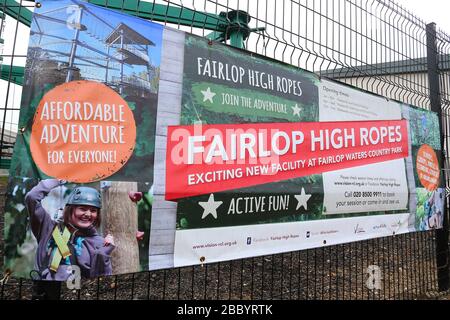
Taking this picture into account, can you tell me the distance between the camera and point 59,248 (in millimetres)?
1815

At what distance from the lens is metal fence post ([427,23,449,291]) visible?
4453 millimetres

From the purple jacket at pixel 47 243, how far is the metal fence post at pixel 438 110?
4.36 m

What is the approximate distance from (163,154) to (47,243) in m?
0.80

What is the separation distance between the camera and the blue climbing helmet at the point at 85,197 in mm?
1846

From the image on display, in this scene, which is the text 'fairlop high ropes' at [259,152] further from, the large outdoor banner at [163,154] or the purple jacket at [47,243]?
the purple jacket at [47,243]

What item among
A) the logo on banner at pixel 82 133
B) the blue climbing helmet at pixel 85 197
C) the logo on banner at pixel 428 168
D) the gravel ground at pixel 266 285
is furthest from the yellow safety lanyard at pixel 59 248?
the logo on banner at pixel 428 168

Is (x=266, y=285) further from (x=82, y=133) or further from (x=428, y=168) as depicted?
(x=82, y=133)

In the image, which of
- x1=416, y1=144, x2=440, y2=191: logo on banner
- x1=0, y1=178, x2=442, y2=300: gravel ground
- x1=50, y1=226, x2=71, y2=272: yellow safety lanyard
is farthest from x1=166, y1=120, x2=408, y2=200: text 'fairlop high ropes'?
x1=0, y1=178, x2=442, y2=300: gravel ground

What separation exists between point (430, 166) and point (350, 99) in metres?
1.71

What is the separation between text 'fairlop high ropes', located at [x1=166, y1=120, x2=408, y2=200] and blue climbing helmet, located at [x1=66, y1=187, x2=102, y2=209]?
0.43 metres

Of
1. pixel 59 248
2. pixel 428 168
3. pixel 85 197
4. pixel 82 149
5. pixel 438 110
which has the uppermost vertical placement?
pixel 438 110

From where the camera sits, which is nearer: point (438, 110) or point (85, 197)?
point (85, 197)

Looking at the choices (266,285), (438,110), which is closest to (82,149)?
(266,285)
